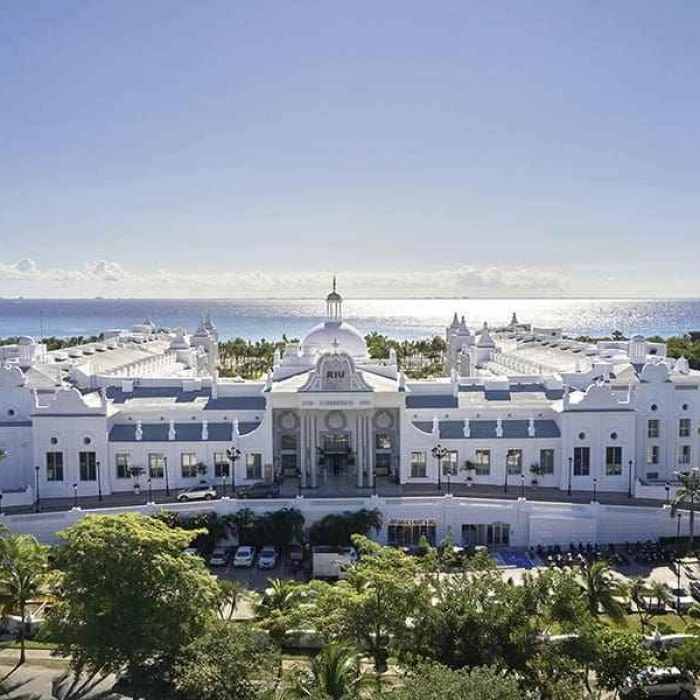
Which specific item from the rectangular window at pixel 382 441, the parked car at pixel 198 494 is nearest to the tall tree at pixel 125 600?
the parked car at pixel 198 494

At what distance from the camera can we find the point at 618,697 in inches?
1186

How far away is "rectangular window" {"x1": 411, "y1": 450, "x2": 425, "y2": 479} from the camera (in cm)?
5659

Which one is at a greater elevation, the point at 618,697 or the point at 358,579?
the point at 358,579

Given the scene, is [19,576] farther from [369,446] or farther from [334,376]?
[369,446]

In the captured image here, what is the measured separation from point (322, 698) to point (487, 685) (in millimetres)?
4998

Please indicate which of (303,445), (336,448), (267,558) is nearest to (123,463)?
(303,445)

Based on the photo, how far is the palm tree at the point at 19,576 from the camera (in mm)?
34219

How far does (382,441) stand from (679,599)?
25477 mm

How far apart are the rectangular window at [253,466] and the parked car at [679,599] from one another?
→ 28643 mm

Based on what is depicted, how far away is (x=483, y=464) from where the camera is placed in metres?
56.6

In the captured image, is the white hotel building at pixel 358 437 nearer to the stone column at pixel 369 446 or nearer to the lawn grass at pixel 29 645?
the stone column at pixel 369 446

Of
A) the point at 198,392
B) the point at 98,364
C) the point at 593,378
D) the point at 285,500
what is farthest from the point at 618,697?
the point at 98,364

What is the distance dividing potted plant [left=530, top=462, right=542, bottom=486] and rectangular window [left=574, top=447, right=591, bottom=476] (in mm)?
2659

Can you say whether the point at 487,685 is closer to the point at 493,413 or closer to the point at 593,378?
the point at 493,413
